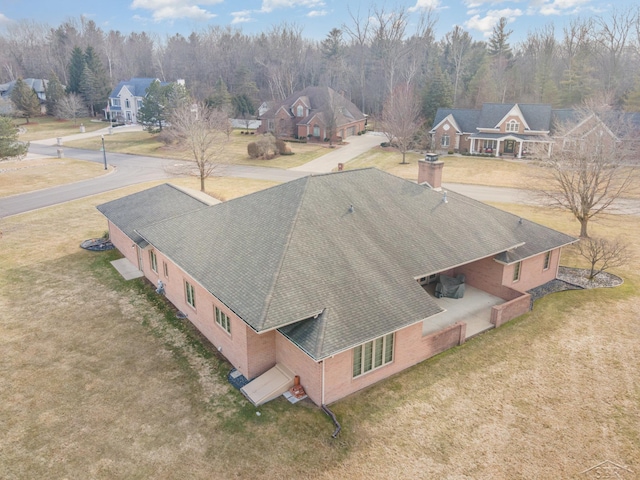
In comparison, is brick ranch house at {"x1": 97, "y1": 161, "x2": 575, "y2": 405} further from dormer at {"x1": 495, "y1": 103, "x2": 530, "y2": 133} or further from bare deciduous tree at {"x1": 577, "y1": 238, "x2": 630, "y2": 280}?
dormer at {"x1": 495, "y1": 103, "x2": 530, "y2": 133}

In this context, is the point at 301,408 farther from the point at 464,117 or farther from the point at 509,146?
the point at 464,117

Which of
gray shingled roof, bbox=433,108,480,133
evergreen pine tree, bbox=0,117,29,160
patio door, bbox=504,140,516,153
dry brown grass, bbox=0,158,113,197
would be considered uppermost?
gray shingled roof, bbox=433,108,480,133

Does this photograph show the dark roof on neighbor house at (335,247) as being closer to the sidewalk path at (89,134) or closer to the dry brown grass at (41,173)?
the dry brown grass at (41,173)

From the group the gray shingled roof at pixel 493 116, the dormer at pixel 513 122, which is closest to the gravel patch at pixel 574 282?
the dormer at pixel 513 122

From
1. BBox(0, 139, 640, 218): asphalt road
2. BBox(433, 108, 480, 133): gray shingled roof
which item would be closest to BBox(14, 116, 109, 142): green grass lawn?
BBox(0, 139, 640, 218): asphalt road

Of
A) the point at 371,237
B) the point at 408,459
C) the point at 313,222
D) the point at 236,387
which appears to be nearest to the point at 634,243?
the point at 371,237

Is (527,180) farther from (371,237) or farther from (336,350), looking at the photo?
(336,350)
